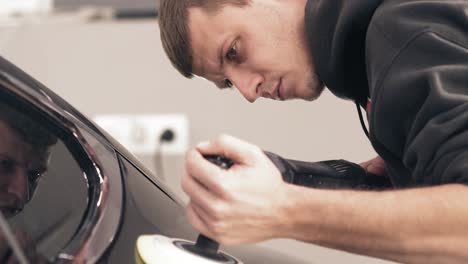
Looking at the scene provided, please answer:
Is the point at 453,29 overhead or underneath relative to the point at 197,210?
overhead

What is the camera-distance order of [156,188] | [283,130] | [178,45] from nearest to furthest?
[156,188]
[178,45]
[283,130]

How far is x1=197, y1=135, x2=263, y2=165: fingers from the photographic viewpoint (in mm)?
673

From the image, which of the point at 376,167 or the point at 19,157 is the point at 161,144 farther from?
the point at 19,157

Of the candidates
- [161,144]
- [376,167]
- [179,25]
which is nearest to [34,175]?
[179,25]

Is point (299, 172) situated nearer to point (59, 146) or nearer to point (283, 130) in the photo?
point (59, 146)

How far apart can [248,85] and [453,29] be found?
442 mm

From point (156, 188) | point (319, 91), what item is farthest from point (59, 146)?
point (319, 91)

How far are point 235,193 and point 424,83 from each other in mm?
266

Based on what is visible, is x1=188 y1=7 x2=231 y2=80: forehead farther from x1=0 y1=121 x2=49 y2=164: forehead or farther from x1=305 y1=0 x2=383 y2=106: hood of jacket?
x1=0 y1=121 x2=49 y2=164: forehead

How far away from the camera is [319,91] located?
1168 mm

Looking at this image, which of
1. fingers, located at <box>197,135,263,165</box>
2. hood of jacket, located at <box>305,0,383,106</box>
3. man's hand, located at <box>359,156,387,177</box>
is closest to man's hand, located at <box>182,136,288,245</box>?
fingers, located at <box>197,135,263,165</box>

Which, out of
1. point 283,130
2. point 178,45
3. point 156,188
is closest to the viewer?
point 156,188

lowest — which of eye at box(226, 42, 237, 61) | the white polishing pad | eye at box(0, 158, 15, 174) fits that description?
the white polishing pad

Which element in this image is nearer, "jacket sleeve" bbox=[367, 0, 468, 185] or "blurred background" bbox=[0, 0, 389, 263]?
"jacket sleeve" bbox=[367, 0, 468, 185]
